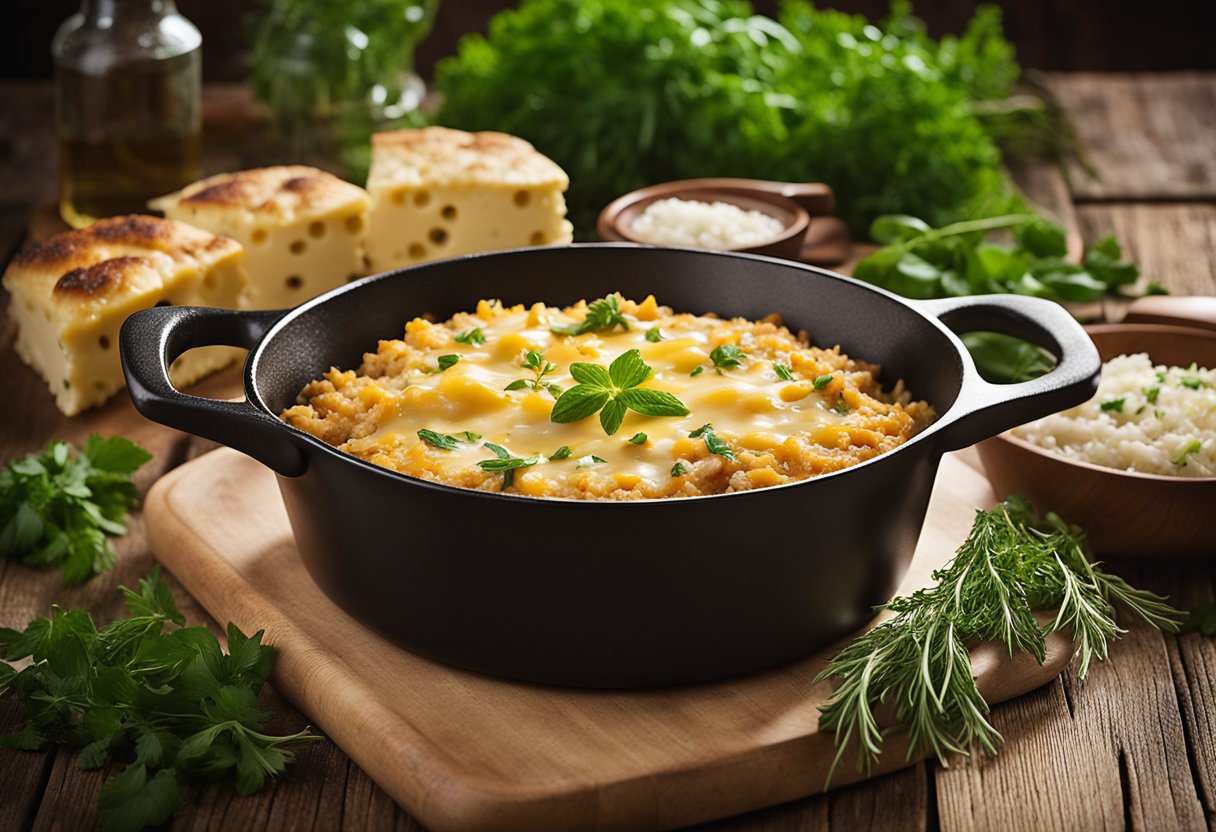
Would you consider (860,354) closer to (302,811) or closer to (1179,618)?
(1179,618)

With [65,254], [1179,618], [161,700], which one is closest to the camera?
[161,700]

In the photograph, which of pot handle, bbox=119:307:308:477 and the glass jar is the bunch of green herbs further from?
pot handle, bbox=119:307:308:477

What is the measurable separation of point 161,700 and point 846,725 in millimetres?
1062

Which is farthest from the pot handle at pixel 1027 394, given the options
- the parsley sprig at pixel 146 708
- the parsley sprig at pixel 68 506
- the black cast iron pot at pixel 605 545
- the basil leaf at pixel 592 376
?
the parsley sprig at pixel 68 506

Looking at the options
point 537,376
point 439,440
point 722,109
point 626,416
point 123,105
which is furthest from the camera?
point 722,109

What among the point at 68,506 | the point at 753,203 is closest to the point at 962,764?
the point at 68,506

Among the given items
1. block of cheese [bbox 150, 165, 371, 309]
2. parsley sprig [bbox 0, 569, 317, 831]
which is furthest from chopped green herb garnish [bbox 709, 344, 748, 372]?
block of cheese [bbox 150, 165, 371, 309]

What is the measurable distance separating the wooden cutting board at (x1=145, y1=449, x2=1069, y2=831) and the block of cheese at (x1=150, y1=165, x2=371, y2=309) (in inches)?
58.2

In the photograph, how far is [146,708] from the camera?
7.32ft

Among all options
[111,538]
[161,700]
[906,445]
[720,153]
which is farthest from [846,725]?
[720,153]

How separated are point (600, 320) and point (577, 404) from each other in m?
0.48

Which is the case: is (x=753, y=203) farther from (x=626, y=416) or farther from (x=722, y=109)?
(x=626, y=416)

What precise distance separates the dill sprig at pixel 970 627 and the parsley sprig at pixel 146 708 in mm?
884

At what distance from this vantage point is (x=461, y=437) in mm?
2469
